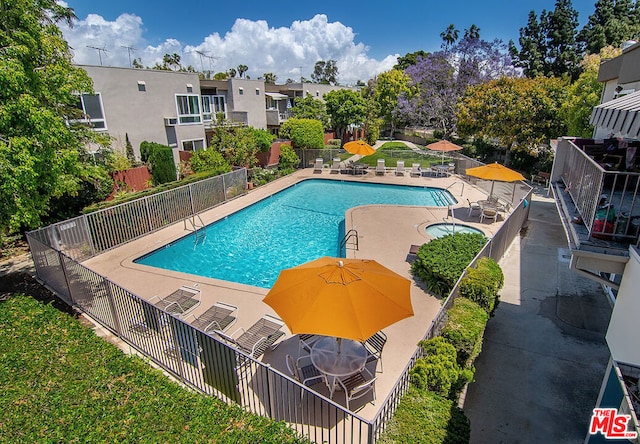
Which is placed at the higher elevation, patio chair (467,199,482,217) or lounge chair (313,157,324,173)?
lounge chair (313,157,324,173)

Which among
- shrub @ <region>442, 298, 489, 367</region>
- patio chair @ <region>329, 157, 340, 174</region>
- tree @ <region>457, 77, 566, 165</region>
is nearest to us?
shrub @ <region>442, 298, 489, 367</region>

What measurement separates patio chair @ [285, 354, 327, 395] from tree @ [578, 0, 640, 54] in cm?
5288

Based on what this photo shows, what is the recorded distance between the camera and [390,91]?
44.5m

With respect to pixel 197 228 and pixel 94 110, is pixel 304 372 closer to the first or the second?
pixel 197 228

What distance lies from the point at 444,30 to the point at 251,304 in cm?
7175

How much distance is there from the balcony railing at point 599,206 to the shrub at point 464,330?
255 centimetres

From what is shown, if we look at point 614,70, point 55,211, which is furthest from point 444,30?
point 55,211

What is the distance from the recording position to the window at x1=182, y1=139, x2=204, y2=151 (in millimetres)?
25473

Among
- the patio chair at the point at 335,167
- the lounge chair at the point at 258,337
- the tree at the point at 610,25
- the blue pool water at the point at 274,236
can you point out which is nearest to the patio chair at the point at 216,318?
the lounge chair at the point at 258,337


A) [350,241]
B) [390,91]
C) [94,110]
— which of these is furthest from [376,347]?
[390,91]

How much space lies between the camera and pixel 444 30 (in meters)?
65.4

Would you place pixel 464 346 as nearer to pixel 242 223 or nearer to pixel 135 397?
pixel 135 397

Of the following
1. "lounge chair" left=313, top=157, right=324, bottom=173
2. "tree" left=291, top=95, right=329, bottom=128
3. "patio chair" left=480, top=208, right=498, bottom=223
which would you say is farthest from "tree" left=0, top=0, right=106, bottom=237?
"tree" left=291, top=95, right=329, bottom=128
